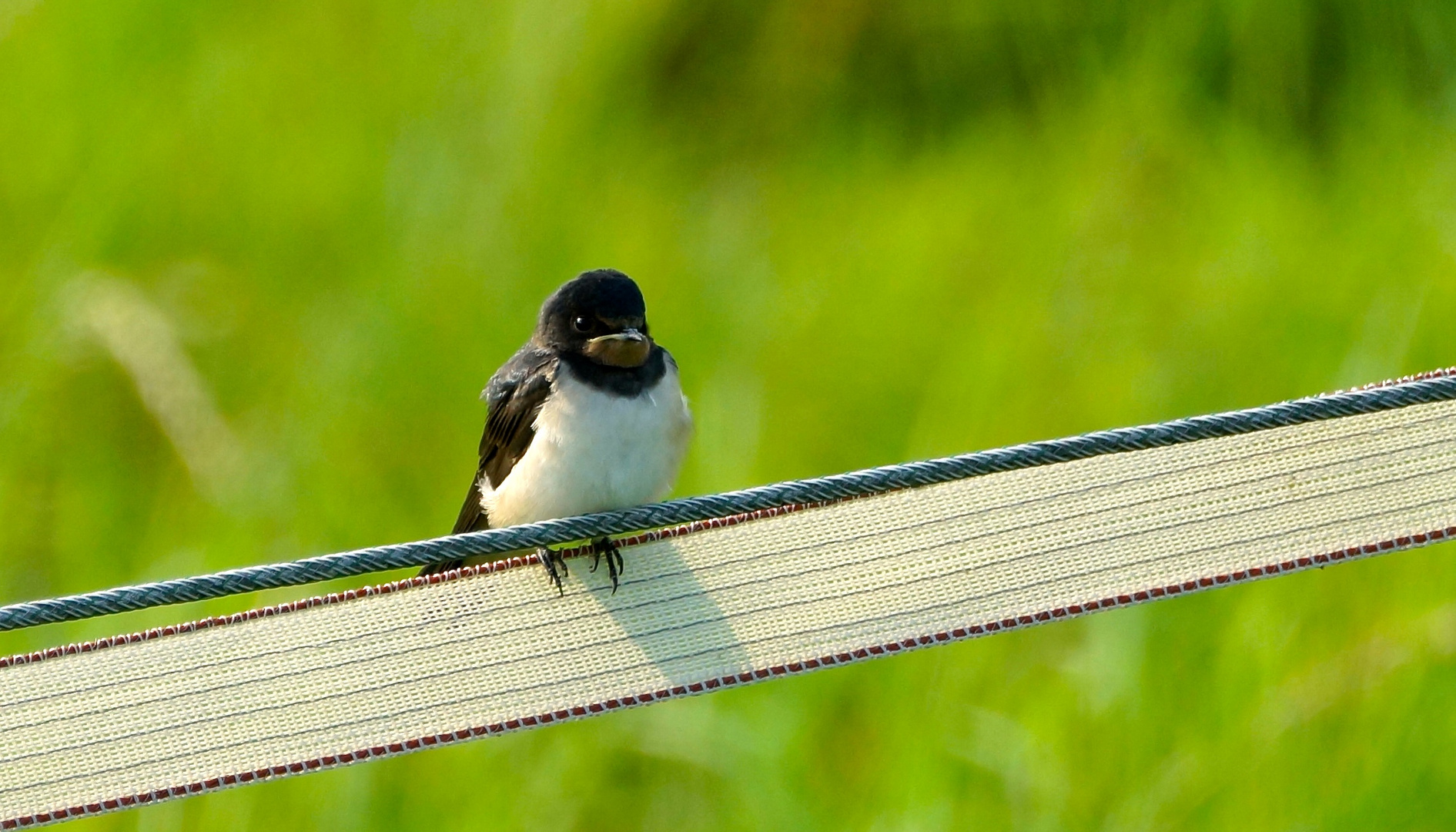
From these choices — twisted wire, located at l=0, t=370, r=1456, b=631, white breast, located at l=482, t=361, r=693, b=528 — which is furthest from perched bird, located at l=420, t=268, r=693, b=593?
twisted wire, located at l=0, t=370, r=1456, b=631

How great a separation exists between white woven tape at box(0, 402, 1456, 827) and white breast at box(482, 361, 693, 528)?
639 mm

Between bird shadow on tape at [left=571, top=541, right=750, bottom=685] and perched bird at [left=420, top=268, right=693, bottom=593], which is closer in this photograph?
bird shadow on tape at [left=571, top=541, right=750, bottom=685]

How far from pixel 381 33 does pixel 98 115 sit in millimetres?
1177

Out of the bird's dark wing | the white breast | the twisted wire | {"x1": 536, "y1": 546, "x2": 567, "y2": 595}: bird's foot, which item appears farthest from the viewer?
the bird's dark wing

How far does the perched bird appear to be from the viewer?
2.57 meters

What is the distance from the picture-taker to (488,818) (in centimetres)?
333

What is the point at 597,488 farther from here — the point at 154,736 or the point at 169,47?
the point at 169,47

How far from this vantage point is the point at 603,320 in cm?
268

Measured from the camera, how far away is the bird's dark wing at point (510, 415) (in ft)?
8.96

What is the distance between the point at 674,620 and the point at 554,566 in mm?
193

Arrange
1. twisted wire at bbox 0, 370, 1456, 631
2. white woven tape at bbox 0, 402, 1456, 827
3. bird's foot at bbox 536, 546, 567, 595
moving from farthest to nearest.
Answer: bird's foot at bbox 536, 546, 567, 595, white woven tape at bbox 0, 402, 1456, 827, twisted wire at bbox 0, 370, 1456, 631

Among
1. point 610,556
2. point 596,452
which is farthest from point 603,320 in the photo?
point 610,556

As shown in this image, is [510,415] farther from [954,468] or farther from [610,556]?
[954,468]

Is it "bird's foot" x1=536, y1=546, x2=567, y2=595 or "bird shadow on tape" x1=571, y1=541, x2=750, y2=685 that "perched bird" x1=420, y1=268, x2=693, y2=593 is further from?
"bird shadow on tape" x1=571, y1=541, x2=750, y2=685
